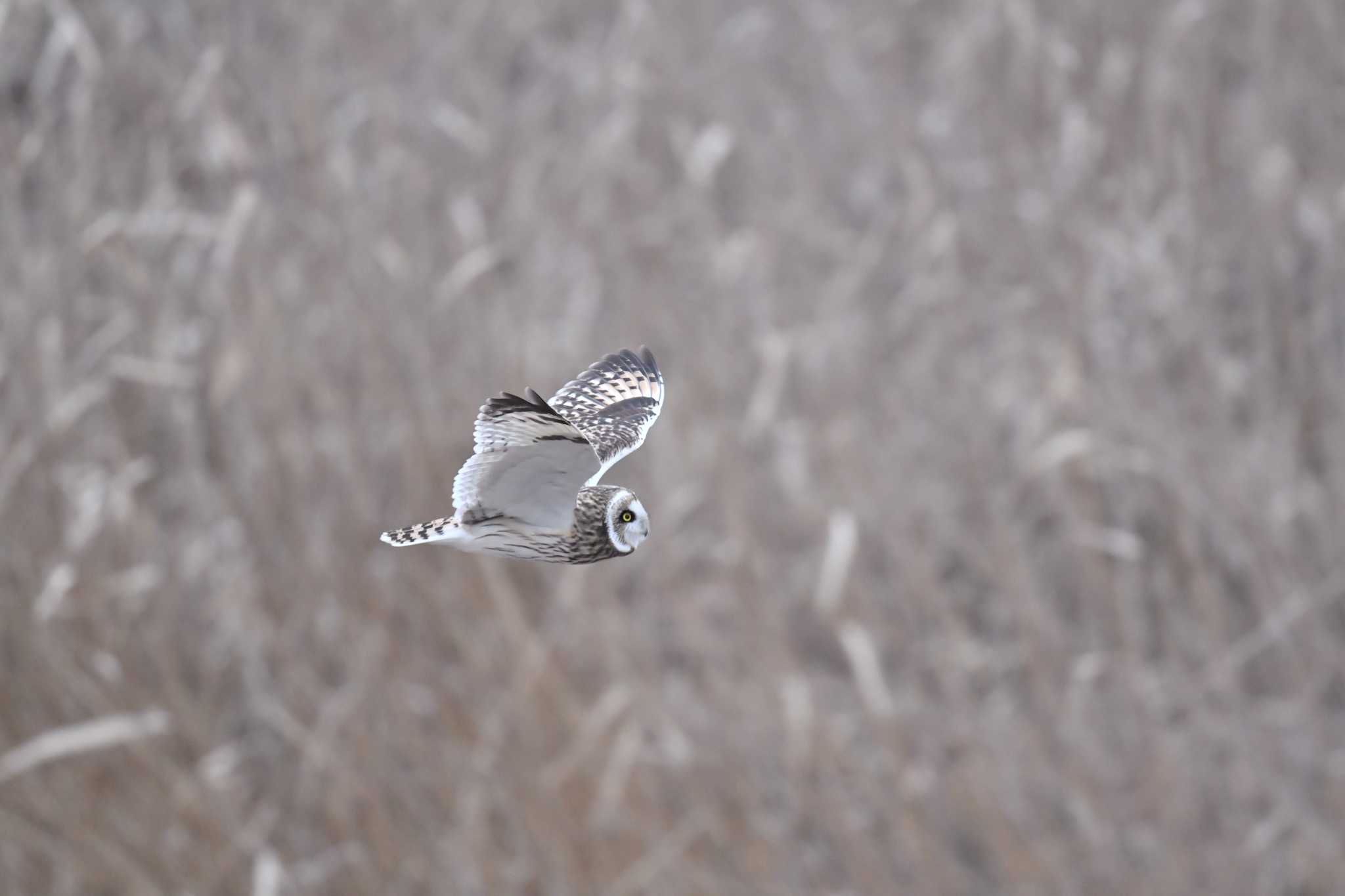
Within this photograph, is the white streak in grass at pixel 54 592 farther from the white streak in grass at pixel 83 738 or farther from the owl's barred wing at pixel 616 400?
the owl's barred wing at pixel 616 400

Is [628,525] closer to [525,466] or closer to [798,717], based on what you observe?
[525,466]

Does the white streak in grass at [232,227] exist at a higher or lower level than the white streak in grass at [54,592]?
higher

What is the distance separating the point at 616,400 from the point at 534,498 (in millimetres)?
151

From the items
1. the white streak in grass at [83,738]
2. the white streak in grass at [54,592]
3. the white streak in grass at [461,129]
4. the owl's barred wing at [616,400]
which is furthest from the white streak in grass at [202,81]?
the owl's barred wing at [616,400]

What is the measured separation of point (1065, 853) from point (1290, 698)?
48 cm

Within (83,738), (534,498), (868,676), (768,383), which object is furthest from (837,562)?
(534,498)

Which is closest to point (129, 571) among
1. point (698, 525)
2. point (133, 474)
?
point (133, 474)

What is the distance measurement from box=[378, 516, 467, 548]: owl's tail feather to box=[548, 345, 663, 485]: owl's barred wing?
68 millimetres

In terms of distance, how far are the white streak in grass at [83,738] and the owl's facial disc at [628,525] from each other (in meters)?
1.40

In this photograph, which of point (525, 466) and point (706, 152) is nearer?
point (525, 466)

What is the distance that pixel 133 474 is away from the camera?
169 cm

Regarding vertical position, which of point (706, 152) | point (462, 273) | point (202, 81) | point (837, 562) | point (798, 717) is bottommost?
point (798, 717)

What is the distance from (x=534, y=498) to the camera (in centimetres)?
33

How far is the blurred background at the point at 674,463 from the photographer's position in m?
1.69
